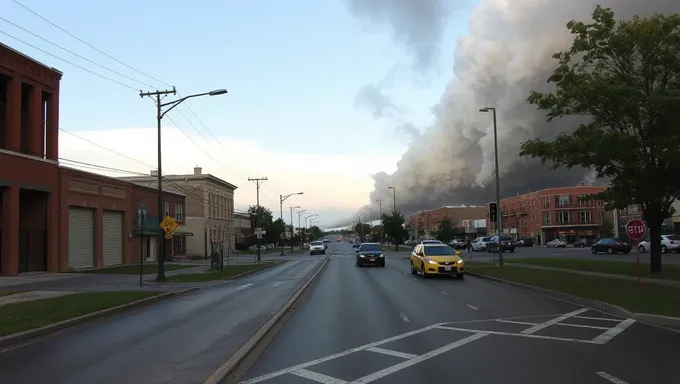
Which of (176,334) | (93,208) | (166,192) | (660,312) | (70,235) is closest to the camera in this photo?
(176,334)

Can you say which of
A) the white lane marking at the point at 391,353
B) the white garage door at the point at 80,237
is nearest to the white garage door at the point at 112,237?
the white garage door at the point at 80,237

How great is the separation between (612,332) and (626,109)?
40.2 feet

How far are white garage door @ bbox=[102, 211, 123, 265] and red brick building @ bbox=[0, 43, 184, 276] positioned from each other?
15 centimetres

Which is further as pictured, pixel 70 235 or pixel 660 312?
pixel 70 235

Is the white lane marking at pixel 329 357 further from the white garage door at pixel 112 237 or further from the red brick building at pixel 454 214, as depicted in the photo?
the red brick building at pixel 454 214

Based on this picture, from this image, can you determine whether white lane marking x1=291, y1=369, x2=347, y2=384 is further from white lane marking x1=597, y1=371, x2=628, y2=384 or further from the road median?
the road median

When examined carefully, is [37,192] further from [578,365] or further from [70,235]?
[578,365]

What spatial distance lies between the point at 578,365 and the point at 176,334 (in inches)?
292

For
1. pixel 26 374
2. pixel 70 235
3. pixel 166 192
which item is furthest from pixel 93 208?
pixel 26 374

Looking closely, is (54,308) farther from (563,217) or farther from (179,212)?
(563,217)

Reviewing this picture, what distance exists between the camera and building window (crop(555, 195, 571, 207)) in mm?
108688

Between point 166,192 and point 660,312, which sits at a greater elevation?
point 166,192

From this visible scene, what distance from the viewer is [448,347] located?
955 centimetres

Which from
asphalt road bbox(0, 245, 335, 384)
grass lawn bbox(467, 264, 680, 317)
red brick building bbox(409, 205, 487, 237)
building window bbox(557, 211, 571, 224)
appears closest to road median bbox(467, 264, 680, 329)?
grass lawn bbox(467, 264, 680, 317)
